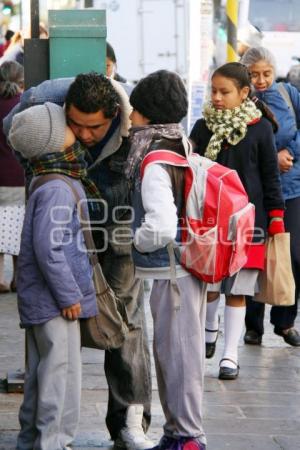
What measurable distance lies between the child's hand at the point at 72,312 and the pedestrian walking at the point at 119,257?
53 cm

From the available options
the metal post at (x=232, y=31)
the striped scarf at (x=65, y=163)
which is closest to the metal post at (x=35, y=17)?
the striped scarf at (x=65, y=163)

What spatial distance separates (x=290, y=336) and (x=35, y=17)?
306cm

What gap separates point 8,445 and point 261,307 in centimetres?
309

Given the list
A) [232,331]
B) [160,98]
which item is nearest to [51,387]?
[160,98]

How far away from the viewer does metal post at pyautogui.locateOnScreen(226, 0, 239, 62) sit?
12938 mm

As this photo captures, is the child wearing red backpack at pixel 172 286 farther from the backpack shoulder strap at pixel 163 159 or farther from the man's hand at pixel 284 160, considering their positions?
the man's hand at pixel 284 160

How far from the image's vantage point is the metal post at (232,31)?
12938 millimetres

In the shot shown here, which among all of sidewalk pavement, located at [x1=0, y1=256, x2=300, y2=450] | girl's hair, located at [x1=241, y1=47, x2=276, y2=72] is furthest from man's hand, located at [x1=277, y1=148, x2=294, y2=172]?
sidewalk pavement, located at [x1=0, y1=256, x2=300, y2=450]

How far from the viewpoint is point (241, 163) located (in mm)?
7309

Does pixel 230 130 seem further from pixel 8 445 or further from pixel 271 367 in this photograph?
pixel 8 445

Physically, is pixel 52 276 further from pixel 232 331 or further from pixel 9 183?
pixel 9 183

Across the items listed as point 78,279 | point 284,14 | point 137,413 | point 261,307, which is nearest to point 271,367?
point 261,307

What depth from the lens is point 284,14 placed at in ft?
103

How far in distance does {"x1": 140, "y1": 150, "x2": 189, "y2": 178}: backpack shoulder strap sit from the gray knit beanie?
0.37 m
